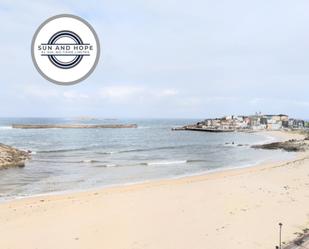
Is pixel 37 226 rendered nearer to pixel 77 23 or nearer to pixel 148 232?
pixel 148 232

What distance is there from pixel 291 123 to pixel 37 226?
134 m

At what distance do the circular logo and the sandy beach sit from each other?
6.42 meters

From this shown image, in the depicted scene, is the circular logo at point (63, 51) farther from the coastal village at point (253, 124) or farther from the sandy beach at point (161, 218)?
the coastal village at point (253, 124)

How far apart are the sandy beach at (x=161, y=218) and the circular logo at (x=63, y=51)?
253 inches

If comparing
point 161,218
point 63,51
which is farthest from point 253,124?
point 63,51

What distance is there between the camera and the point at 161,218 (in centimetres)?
1284

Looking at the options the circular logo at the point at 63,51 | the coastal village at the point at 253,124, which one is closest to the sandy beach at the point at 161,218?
the circular logo at the point at 63,51

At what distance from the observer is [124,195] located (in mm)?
17797

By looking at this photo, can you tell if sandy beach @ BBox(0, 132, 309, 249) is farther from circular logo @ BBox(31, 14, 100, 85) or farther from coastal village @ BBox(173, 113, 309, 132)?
coastal village @ BBox(173, 113, 309, 132)

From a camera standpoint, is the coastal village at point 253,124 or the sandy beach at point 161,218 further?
the coastal village at point 253,124

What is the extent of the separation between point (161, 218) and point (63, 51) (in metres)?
9.54

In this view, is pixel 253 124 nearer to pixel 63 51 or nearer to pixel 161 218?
pixel 161 218

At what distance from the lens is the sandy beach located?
33.4 ft

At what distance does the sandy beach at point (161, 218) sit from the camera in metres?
10.2
